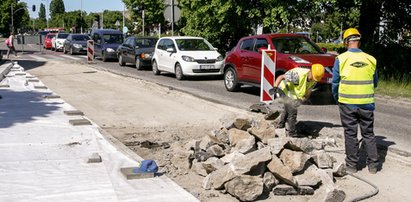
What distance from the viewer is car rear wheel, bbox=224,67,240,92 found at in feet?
45.9

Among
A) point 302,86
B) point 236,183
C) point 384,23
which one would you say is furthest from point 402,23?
point 236,183

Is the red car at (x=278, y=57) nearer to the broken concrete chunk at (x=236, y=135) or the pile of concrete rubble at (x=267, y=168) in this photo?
the broken concrete chunk at (x=236, y=135)

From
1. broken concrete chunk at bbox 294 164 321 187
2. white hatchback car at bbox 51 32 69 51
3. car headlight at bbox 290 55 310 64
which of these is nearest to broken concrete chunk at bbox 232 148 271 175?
broken concrete chunk at bbox 294 164 321 187

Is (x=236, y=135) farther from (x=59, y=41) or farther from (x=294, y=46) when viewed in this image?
(x=59, y=41)

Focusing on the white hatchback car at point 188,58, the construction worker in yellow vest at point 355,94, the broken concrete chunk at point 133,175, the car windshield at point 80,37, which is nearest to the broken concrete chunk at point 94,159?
→ the broken concrete chunk at point 133,175

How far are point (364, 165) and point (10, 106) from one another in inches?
277

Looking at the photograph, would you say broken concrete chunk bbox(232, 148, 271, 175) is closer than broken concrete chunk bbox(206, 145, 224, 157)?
Yes

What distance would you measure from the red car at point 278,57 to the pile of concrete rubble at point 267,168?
586cm

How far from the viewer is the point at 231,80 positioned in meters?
14.2

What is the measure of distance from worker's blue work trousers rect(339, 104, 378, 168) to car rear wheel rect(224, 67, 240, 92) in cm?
807

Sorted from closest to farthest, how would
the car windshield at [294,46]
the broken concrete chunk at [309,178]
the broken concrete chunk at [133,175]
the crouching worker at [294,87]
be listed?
the broken concrete chunk at [309,178]
the broken concrete chunk at [133,175]
the crouching worker at [294,87]
the car windshield at [294,46]

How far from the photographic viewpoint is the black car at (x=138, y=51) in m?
22.5

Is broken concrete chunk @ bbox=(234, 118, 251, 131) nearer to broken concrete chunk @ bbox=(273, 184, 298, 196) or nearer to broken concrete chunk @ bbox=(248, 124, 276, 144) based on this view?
broken concrete chunk @ bbox=(248, 124, 276, 144)

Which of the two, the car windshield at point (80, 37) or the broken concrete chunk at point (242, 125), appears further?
the car windshield at point (80, 37)
